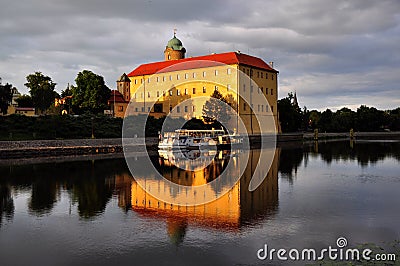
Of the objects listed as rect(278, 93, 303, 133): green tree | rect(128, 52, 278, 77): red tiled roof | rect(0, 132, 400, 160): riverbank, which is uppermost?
rect(128, 52, 278, 77): red tiled roof

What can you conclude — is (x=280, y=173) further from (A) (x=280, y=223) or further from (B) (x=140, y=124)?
(B) (x=140, y=124)

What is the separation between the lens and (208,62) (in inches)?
2586

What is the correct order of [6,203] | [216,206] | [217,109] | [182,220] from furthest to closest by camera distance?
[217,109] < [6,203] < [216,206] < [182,220]

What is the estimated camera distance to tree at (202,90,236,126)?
5747 centimetres

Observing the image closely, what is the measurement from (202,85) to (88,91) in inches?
698

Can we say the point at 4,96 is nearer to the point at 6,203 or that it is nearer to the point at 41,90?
the point at 41,90

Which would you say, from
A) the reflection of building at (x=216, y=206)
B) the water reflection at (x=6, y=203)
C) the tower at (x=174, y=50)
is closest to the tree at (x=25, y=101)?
the tower at (x=174, y=50)

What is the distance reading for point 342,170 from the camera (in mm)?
27078

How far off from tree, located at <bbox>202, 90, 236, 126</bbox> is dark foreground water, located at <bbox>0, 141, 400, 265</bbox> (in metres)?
34.7

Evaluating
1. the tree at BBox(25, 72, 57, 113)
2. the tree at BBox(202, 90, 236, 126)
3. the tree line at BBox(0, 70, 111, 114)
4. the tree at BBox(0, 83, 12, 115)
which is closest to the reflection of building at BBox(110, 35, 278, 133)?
the tree at BBox(202, 90, 236, 126)

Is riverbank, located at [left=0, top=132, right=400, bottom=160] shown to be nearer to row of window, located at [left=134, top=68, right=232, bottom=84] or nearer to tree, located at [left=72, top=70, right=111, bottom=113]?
tree, located at [left=72, top=70, right=111, bottom=113]

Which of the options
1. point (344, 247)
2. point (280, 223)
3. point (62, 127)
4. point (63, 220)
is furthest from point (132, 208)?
point (62, 127)

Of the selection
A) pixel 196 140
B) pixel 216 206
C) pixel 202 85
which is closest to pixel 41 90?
pixel 202 85

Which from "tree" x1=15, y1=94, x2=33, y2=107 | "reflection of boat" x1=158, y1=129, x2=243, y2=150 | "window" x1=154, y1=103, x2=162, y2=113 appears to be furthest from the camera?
"tree" x1=15, y1=94, x2=33, y2=107
